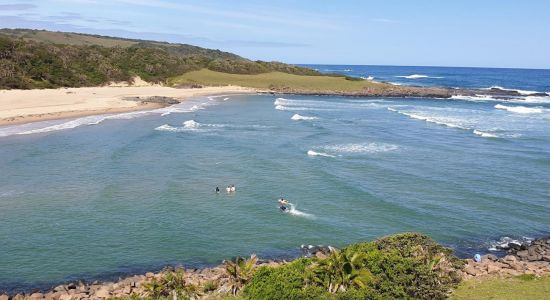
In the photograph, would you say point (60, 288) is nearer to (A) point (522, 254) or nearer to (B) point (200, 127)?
(A) point (522, 254)

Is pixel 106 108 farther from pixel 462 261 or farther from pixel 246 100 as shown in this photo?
pixel 462 261

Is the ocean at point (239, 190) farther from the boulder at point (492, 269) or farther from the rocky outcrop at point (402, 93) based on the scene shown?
the rocky outcrop at point (402, 93)

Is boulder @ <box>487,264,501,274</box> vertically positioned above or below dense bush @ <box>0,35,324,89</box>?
below

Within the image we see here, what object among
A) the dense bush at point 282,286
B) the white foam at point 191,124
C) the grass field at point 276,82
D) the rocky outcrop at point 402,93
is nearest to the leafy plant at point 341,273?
the dense bush at point 282,286

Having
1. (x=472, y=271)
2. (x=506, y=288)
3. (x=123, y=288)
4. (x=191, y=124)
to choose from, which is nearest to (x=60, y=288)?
(x=123, y=288)

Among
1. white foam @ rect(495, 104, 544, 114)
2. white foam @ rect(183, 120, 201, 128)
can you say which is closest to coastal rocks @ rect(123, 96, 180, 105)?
white foam @ rect(183, 120, 201, 128)

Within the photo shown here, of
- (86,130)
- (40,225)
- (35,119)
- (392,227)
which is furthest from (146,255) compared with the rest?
(35,119)

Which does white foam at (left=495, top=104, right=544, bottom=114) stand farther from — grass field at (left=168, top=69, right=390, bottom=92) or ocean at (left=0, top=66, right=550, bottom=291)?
grass field at (left=168, top=69, right=390, bottom=92)
